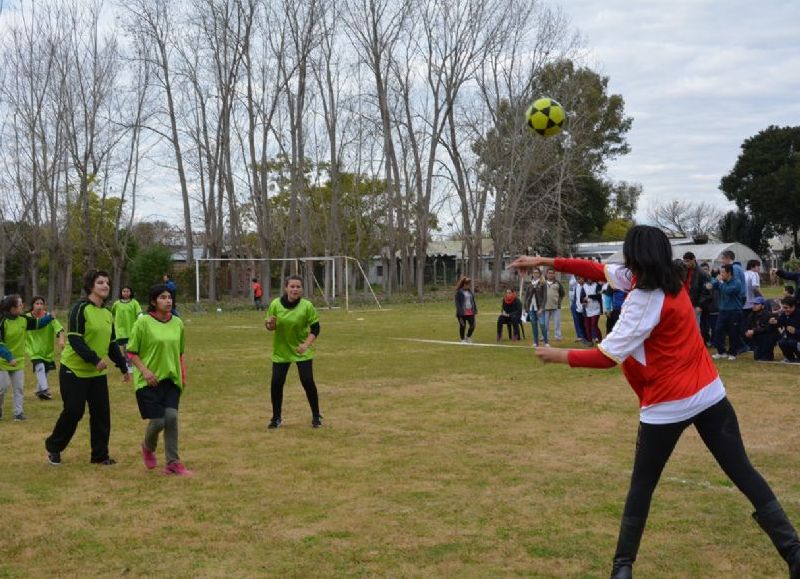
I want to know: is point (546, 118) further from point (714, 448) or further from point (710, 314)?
point (714, 448)

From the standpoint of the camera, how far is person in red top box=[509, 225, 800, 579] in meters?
4.31

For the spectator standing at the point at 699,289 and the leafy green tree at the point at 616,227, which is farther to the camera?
the leafy green tree at the point at 616,227

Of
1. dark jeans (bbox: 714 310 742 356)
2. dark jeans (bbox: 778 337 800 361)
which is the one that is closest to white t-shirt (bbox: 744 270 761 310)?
dark jeans (bbox: 714 310 742 356)

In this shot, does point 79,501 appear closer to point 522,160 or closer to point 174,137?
point 174,137

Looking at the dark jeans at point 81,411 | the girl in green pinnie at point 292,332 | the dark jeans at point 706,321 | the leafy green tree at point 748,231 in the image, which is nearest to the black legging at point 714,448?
the dark jeans at point 81,411

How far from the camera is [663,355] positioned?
14.3ft

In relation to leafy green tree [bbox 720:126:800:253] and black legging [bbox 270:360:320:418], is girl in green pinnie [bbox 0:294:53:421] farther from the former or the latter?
leafy green tree [bbox 720:126:800:253]

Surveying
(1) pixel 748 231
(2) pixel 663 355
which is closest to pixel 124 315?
(2) pixel 663 355

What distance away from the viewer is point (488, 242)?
82.6 m

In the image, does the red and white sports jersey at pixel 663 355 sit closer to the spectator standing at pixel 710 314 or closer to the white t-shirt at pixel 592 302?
the spectator standing at pixel 710 314

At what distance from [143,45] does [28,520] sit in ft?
125

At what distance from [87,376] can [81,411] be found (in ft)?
1.11

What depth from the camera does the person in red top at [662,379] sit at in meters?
4.31

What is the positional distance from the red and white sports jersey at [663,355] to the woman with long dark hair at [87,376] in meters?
5.28
